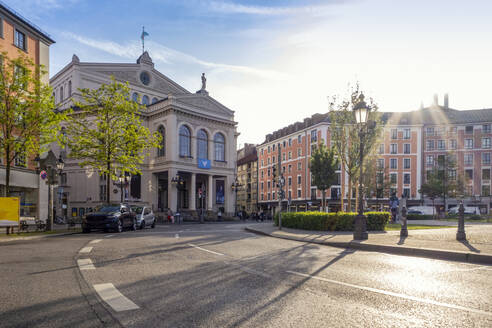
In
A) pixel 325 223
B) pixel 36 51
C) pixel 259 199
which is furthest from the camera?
pixel 259 199

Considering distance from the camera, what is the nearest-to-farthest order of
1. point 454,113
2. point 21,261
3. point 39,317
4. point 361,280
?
1. point 39,317
2. point 361,280
3. point 21,261
4. point 454,113

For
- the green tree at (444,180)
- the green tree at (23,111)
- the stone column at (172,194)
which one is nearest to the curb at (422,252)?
the green tree at (23,111)

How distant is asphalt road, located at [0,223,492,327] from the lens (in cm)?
407

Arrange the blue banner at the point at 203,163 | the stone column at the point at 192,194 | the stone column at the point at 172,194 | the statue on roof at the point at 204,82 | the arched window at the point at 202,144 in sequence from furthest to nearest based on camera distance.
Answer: the statue on roof at the point at 204,82 < the arched window at the point at 202,144 < the blue banner at the point at 203,163 < the stone column at the point at 192,194 < the stone column at the point at 172,194

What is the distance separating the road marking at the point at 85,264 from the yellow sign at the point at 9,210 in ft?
40.0

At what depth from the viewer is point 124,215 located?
838 inches

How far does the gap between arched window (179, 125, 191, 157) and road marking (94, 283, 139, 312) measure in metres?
41.8

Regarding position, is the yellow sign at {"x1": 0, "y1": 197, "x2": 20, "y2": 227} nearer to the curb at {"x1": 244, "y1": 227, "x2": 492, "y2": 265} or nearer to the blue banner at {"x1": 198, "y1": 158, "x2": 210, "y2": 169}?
the curb at {"x1": 244, "y1": 227, "x2": 492, "y2": 265}

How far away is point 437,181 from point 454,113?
1298 inches

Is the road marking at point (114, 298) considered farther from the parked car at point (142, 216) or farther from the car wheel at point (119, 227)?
the parked car at point (142, 216)

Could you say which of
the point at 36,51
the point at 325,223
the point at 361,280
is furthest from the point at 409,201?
the point at 361,280

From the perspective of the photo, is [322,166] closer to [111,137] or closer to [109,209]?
[111,137]

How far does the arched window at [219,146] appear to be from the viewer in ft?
171

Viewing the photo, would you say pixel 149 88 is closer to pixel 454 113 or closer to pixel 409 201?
pixel 409 201
